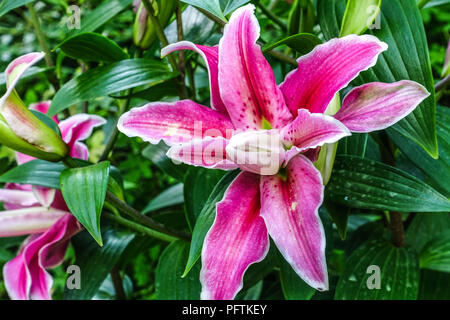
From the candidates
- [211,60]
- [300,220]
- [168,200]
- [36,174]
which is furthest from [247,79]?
[168,200]

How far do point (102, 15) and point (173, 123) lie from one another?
0.30 meters

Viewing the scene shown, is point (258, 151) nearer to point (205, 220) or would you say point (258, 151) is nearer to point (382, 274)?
point (205, 220)

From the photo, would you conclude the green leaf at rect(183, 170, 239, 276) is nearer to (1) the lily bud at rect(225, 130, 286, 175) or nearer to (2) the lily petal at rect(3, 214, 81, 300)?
(1) the lily bud at rect(225, 130, 286, 175)

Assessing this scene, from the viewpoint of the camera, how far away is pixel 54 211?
2.40 ft

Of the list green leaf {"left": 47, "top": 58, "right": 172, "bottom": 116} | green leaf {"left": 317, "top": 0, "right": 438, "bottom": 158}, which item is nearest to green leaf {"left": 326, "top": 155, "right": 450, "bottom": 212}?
green leaf {"left": 317, "top": 0, "right": 438, "bottom": 158}

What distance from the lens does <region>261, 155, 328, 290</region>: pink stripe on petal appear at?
44 cm

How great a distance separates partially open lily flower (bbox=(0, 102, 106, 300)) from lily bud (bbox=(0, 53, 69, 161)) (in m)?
0.10

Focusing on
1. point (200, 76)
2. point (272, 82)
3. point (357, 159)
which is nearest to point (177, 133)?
point (272, 82)

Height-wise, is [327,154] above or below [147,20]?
below

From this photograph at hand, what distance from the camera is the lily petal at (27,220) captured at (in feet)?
2.36

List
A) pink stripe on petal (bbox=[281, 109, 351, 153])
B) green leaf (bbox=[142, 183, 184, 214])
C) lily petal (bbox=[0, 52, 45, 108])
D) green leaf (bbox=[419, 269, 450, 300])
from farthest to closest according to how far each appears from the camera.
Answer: green leaf (bbox=[142, 183, 184, 214])
green leaf (bbox=[419, 269, 450, 300])
lily petal (bbox=[0, 52, 45, 108])
pink stripe on petal (bbox=[281, 109, 351, 153])

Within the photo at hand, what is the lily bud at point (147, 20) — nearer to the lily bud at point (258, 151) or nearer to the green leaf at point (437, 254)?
the lily bud at point (258, 151)

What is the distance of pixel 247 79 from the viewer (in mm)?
484
